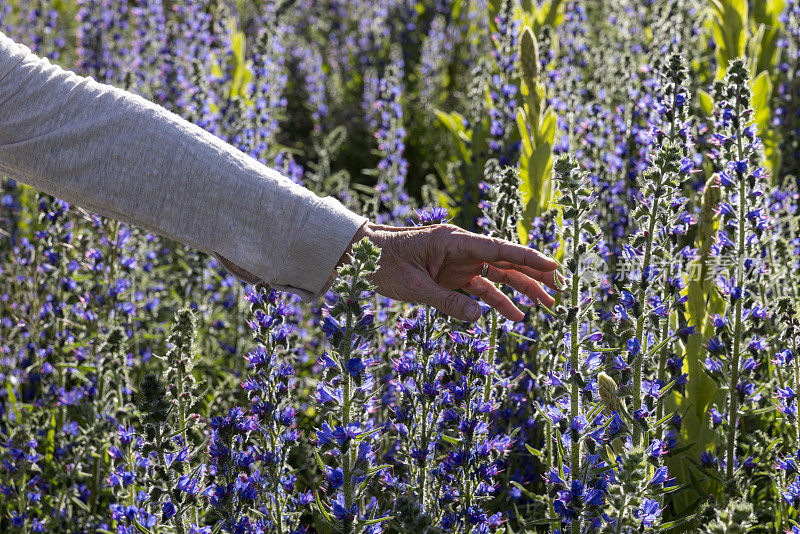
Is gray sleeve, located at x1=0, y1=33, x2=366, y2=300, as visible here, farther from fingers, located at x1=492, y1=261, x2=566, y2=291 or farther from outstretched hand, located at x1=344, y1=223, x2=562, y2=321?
fingers, located at x1=492, y1=261, x2=566, y2=291

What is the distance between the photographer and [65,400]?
330 centimetres

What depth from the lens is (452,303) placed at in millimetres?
2074

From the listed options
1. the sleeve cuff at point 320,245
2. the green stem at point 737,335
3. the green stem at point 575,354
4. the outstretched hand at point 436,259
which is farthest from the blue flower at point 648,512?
the sleeve cuff at point 320,245

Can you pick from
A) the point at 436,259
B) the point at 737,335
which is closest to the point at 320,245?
the point at 436,259

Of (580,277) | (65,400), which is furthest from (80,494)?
(580,277)

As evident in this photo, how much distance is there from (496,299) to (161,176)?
3.29 feet

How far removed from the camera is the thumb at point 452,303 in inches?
80.7

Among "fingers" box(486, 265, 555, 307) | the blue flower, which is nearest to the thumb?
"fingers" box(486, 265, 555, 307)

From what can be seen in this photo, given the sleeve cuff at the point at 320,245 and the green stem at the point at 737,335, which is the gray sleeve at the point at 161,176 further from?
the green stem at the point at 737,335

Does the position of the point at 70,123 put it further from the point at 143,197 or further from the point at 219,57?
the point at 219,57

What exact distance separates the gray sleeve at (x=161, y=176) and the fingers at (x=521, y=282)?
0.54m

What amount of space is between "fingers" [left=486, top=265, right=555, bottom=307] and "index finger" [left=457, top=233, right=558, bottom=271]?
23 cm

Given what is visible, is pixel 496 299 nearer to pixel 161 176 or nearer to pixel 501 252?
pixel 501 252

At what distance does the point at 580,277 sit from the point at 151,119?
1.22m
